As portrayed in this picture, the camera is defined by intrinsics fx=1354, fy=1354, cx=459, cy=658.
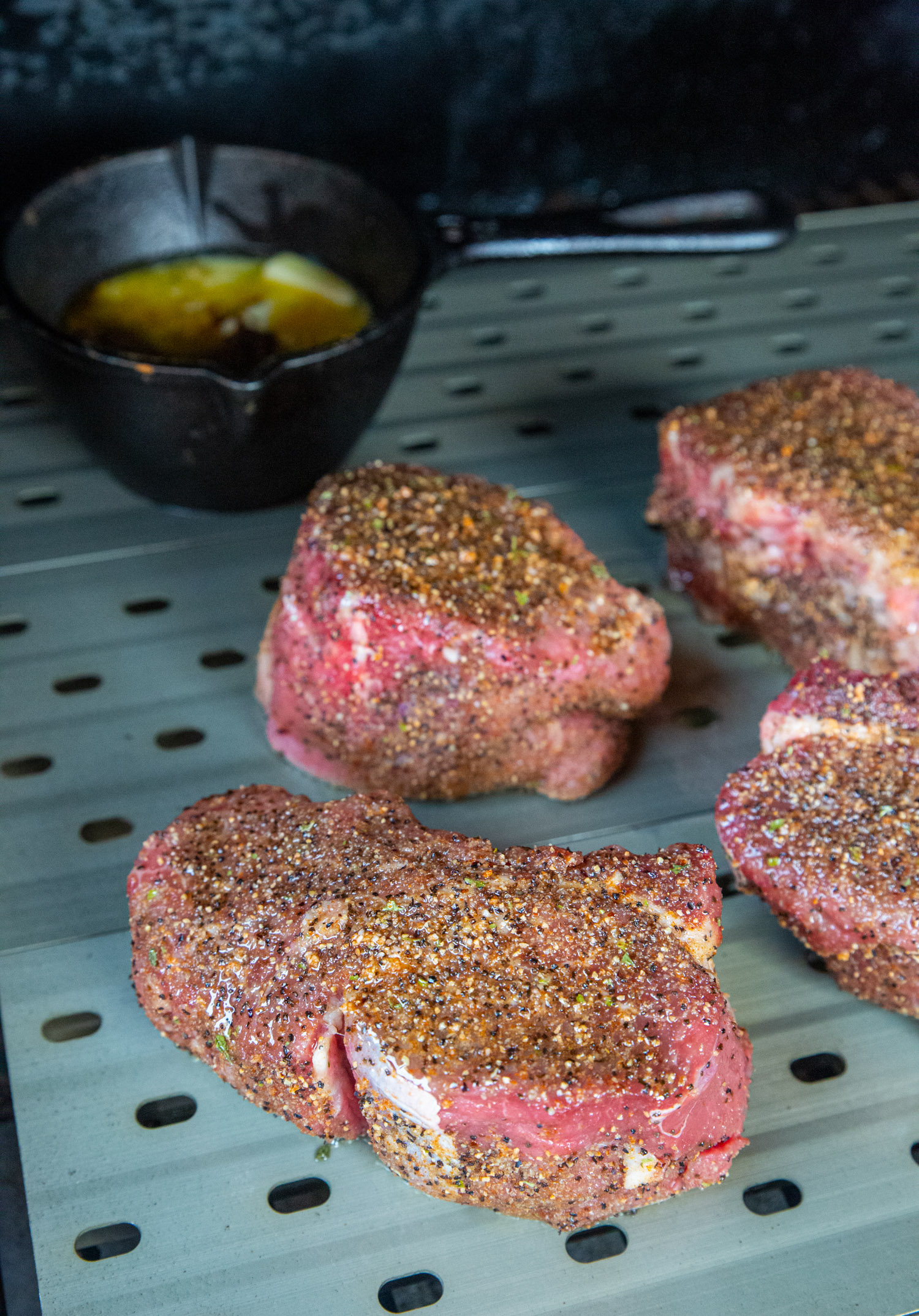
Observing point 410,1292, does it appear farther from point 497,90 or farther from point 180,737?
point 497,90

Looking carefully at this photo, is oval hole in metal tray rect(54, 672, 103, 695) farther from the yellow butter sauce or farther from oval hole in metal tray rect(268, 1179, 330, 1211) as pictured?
oval hole in metal tray rect(268, 1179, 330, 1211)

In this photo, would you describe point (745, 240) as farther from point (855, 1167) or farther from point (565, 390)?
point (855, 1167)

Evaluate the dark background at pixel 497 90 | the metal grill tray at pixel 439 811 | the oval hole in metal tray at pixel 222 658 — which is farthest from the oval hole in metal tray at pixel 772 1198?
the dark background at pixel 497 90

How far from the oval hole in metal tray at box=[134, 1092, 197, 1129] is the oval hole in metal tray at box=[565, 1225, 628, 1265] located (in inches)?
16.9

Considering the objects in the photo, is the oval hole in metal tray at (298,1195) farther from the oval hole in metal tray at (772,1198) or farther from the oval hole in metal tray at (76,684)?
the oval hole in metal tray at (76,684)

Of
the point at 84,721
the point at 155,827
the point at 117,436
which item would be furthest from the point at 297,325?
the point at 155,827

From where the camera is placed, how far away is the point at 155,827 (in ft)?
5.71

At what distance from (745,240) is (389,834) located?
117 cm

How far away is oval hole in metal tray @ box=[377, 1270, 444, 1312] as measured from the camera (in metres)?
1.34

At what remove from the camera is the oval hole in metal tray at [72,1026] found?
1538mm

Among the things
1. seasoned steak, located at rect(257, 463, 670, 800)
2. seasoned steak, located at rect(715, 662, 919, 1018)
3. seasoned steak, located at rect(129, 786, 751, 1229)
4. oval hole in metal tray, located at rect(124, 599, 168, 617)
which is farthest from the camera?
oval hole in metal tray, located at rect(124, 599, 168, 617)

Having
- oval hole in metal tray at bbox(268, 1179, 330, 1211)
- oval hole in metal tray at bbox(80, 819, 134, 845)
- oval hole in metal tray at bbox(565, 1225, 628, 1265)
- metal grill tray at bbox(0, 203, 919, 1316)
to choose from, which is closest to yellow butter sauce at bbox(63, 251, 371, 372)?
metal grill tray at bbox(0, 203, 919, 1316)

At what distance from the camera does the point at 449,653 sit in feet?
5.53

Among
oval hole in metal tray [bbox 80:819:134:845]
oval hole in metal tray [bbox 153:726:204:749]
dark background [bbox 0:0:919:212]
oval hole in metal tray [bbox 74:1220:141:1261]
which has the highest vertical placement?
dark background [bbox 0:0:919:212]
